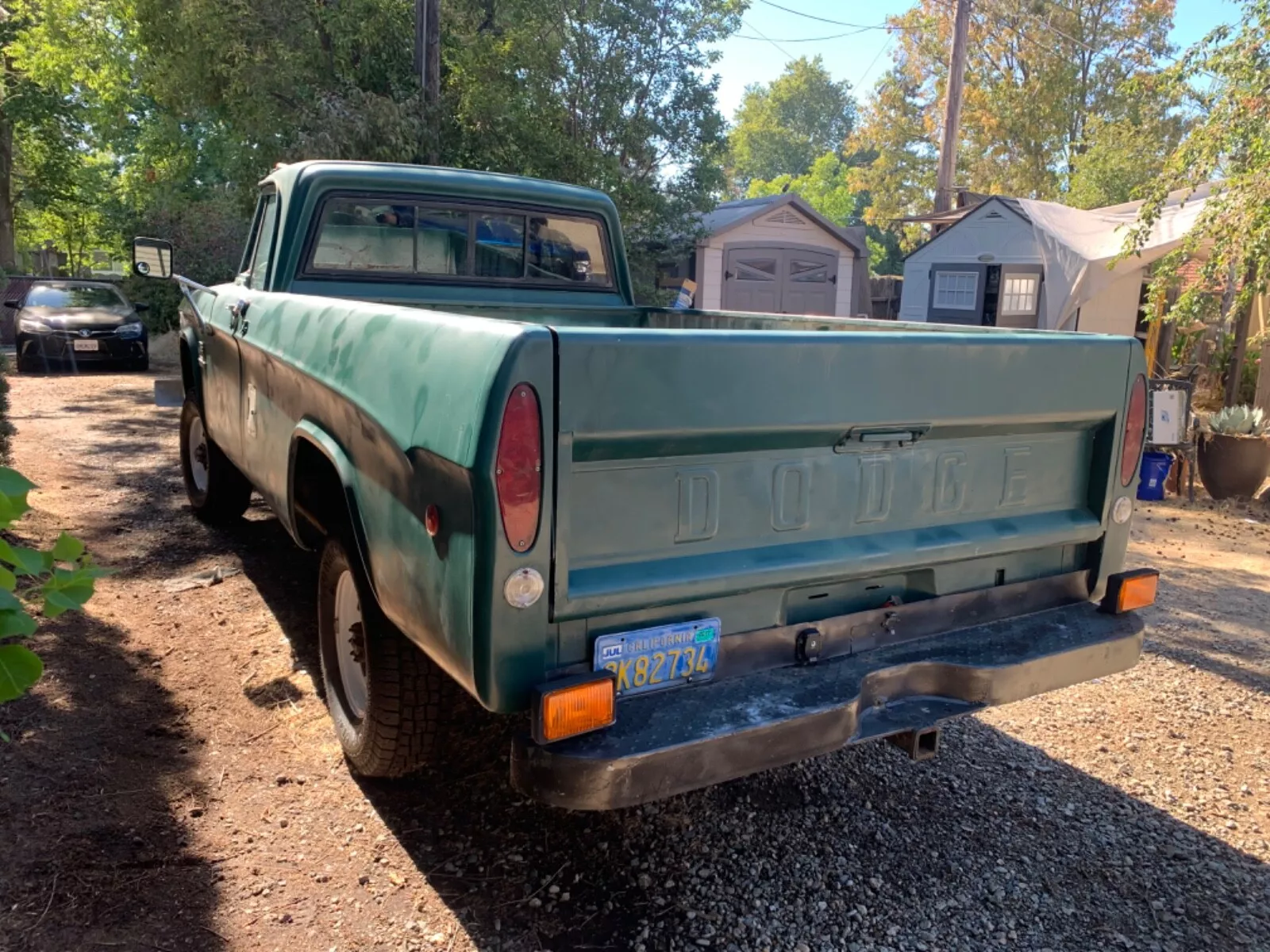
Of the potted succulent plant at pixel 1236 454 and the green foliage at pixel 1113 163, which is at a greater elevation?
the green foliage at pixel 1113 163

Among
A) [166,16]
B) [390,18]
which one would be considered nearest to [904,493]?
[390,18]

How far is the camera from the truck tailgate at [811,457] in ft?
7.39

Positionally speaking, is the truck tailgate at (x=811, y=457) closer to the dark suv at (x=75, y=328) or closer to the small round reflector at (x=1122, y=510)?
the small round reflector at (x=1122, y=510)

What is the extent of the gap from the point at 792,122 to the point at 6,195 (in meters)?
A: 57.7

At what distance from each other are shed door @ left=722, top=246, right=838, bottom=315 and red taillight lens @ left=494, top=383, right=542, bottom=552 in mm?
17524

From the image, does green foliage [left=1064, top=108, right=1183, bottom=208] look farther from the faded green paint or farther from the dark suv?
the faded green paint

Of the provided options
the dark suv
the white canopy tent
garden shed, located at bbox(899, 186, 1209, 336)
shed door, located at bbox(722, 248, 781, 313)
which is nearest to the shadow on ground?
garden shed, located at bbox(899, 186, 1209, 336)

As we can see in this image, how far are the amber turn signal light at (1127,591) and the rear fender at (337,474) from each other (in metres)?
2.27

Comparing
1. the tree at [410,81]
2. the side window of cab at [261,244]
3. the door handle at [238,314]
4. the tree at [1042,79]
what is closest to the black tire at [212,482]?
the side window of cab at [261,244]

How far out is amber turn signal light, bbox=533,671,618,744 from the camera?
214 cm

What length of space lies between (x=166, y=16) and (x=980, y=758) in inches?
530

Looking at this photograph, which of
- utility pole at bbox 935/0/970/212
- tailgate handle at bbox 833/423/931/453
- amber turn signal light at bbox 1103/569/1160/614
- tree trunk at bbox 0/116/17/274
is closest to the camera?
tailgate handle at bbox 833/423/931/453

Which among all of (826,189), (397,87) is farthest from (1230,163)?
(826,189)

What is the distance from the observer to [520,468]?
2.13m
